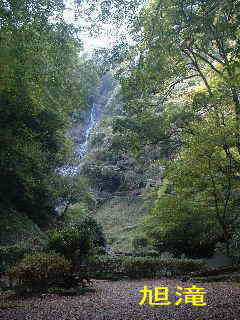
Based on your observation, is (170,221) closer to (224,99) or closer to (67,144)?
(224,99)

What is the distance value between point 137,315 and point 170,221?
6.06 meters

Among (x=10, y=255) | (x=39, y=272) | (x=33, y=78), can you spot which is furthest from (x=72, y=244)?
(x=33, y=78)

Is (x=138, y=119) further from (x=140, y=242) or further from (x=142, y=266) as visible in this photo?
(x=140, y=242)

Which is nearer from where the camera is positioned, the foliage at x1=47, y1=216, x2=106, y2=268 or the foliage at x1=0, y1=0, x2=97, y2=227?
the foliage at x1=0, y1=0, x2=97, y2=227

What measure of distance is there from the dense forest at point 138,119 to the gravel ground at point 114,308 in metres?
0.85

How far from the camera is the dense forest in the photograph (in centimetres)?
506

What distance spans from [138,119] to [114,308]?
17.5 feet

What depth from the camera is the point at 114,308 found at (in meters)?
4.45

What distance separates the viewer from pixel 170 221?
988 centimetres

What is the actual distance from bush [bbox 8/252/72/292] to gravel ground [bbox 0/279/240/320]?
330mm

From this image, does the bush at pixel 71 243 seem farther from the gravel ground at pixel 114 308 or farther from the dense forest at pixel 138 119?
the gravel ground at pixel 114 308

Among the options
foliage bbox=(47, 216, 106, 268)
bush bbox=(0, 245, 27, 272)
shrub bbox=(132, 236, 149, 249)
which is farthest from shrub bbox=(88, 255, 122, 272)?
shrub bbox=(132, 236, 149, 249)

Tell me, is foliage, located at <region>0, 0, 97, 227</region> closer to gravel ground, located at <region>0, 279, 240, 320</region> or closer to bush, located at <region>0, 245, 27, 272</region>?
bush, located at <region>0, 245, 27, 272</region>

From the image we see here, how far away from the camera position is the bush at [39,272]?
18.2 ft
